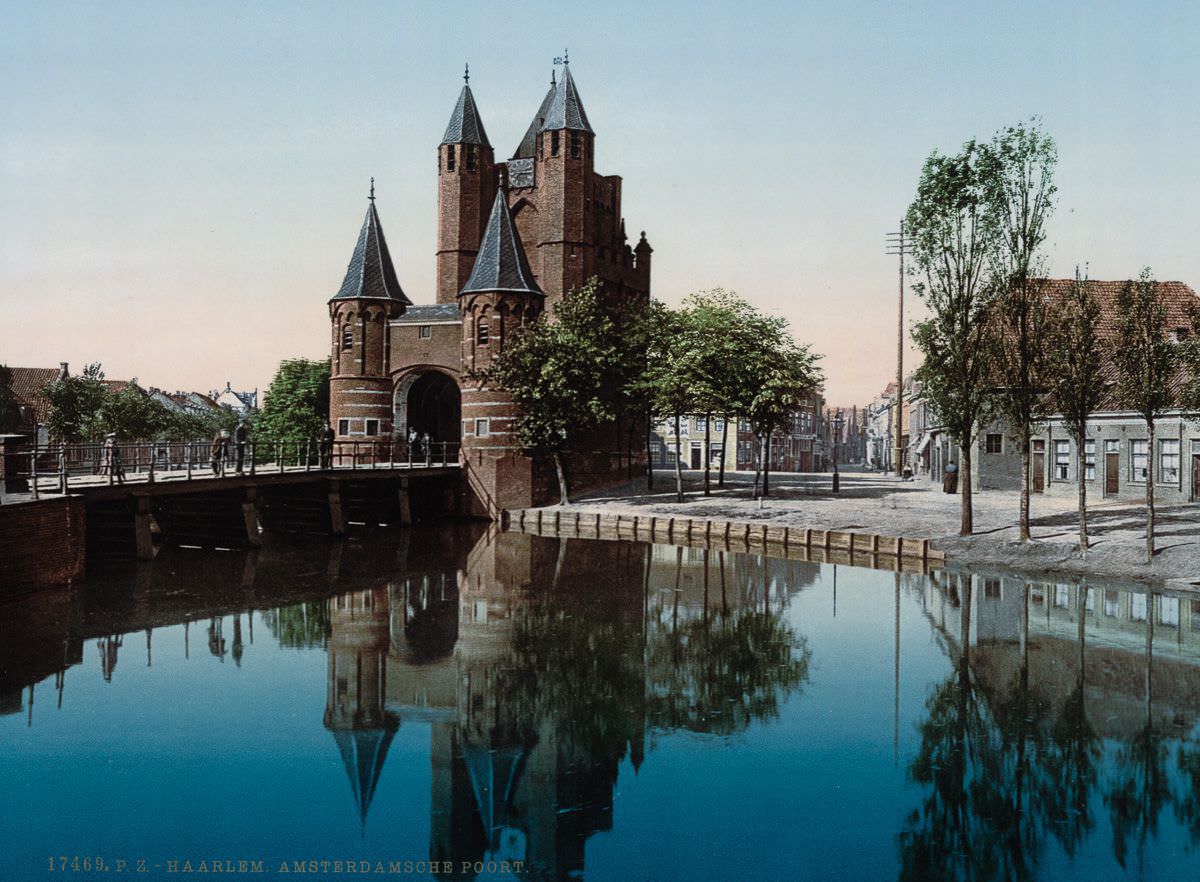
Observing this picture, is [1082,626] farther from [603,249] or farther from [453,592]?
[603,249]

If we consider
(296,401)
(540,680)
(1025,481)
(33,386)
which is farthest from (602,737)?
(33,386)

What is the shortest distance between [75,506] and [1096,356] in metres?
25.1

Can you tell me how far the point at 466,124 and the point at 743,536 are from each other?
28.4 metres

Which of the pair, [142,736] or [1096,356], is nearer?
[142,736]

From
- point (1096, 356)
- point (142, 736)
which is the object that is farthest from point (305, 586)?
point (1096, 356)

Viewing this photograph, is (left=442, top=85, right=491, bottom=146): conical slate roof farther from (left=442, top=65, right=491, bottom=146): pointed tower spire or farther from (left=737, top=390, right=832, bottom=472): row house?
(left=737, top=390, right=832, bottom=472): row house

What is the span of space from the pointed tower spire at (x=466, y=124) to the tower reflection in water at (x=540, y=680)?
3022cm

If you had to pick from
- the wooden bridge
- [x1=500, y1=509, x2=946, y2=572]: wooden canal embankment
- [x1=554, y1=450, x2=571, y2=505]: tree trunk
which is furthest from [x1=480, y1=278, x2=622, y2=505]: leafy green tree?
the wooden bridge

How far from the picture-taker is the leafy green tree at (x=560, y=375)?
3850 cm

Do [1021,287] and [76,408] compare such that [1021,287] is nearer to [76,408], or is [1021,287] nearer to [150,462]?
[150,462]

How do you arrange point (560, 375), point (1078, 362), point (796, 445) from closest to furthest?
point (1078, 362)
point (560, 375)
point (796, 445)

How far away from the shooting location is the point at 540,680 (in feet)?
47.4

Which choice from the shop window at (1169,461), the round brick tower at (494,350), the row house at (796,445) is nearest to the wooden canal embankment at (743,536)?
the round brick tower at (494,350)

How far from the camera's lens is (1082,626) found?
58.5 feet
